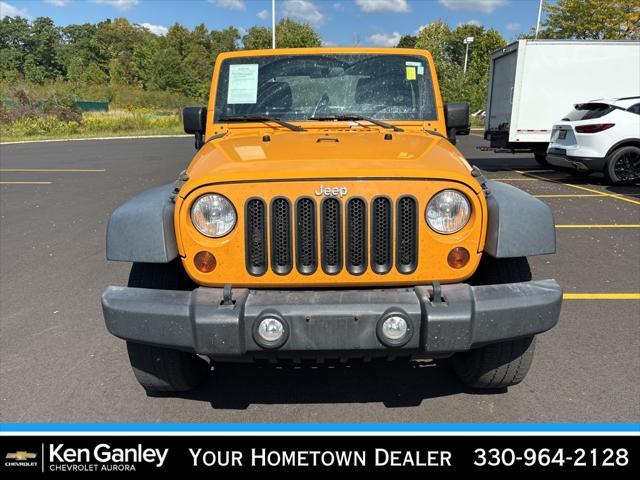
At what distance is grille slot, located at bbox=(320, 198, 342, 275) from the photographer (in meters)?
2.33

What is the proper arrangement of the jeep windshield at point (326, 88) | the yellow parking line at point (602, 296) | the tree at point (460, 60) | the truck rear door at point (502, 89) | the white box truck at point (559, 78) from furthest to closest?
the tree at point (460, 60) → the truck rear door at point (502, 89) → the white box truck at point (559, 78) → the yellow parking line at point (602, 296) → the jeep windshield at point (326, 88)

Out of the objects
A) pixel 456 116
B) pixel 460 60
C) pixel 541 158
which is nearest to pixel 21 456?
pixel 456 116

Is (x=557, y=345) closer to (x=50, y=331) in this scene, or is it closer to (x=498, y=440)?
(x=498, y=440)

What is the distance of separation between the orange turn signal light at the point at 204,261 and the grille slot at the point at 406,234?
847 mm

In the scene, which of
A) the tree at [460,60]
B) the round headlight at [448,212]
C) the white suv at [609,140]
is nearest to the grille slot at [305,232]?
the round headlight at [448,212]

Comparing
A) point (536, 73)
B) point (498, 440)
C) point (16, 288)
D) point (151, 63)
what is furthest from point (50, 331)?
point (151, 63)

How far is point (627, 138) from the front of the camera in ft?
33.1

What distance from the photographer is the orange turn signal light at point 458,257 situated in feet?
7.86

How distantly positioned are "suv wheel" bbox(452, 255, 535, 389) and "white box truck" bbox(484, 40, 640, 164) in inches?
444

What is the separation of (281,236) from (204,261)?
381mm

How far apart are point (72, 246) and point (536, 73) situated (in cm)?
1130

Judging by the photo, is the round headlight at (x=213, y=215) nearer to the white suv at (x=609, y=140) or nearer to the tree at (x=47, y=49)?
the white suv at (x=609, y=140)

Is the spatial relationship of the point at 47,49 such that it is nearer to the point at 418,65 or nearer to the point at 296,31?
the point at 296,31

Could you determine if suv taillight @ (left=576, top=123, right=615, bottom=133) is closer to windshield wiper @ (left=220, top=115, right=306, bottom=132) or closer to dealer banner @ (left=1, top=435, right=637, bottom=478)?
windshield wiper @ (left=220, top=115, right=306, bottom=132)
